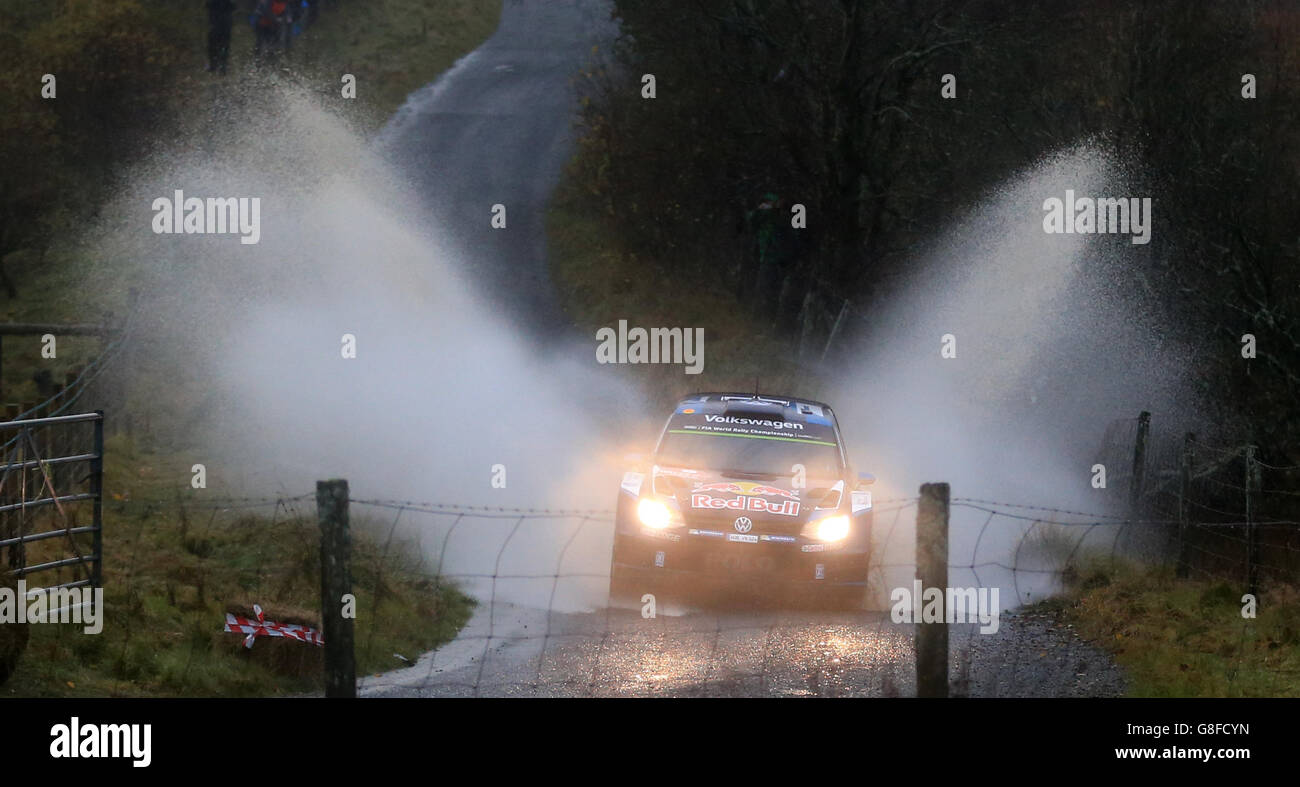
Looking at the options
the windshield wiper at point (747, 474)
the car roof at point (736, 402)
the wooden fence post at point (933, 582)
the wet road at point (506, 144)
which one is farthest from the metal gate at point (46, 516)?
the wet road at point (506, 144)

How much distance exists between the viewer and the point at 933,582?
7.01 m

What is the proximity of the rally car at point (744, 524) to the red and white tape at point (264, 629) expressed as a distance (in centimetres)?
285

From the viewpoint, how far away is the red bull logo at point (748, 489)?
39.5 ft

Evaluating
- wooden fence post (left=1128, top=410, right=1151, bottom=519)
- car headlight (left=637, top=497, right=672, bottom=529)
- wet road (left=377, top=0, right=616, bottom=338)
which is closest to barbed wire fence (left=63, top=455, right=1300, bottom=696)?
wooden fence post (left=1128, top=410, right=1151, bottom=519)

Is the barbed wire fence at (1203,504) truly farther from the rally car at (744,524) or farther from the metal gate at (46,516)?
the metal gate at (46,516)

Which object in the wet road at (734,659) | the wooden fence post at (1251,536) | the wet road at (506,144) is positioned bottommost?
the wet road at (734,659)

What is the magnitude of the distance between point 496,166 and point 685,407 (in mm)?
22271

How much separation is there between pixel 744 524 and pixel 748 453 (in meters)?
1.27

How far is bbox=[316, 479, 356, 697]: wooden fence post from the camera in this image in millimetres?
6742

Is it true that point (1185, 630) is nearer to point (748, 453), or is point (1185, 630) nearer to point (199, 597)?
point (748, 453)

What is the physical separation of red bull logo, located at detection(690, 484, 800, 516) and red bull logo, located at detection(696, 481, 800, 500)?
0.07m

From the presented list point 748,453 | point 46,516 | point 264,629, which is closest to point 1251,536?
point 748,453

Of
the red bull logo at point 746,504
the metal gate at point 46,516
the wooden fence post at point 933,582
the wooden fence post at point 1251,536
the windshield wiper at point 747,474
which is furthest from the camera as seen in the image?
the windshield wiper at point 747,474
